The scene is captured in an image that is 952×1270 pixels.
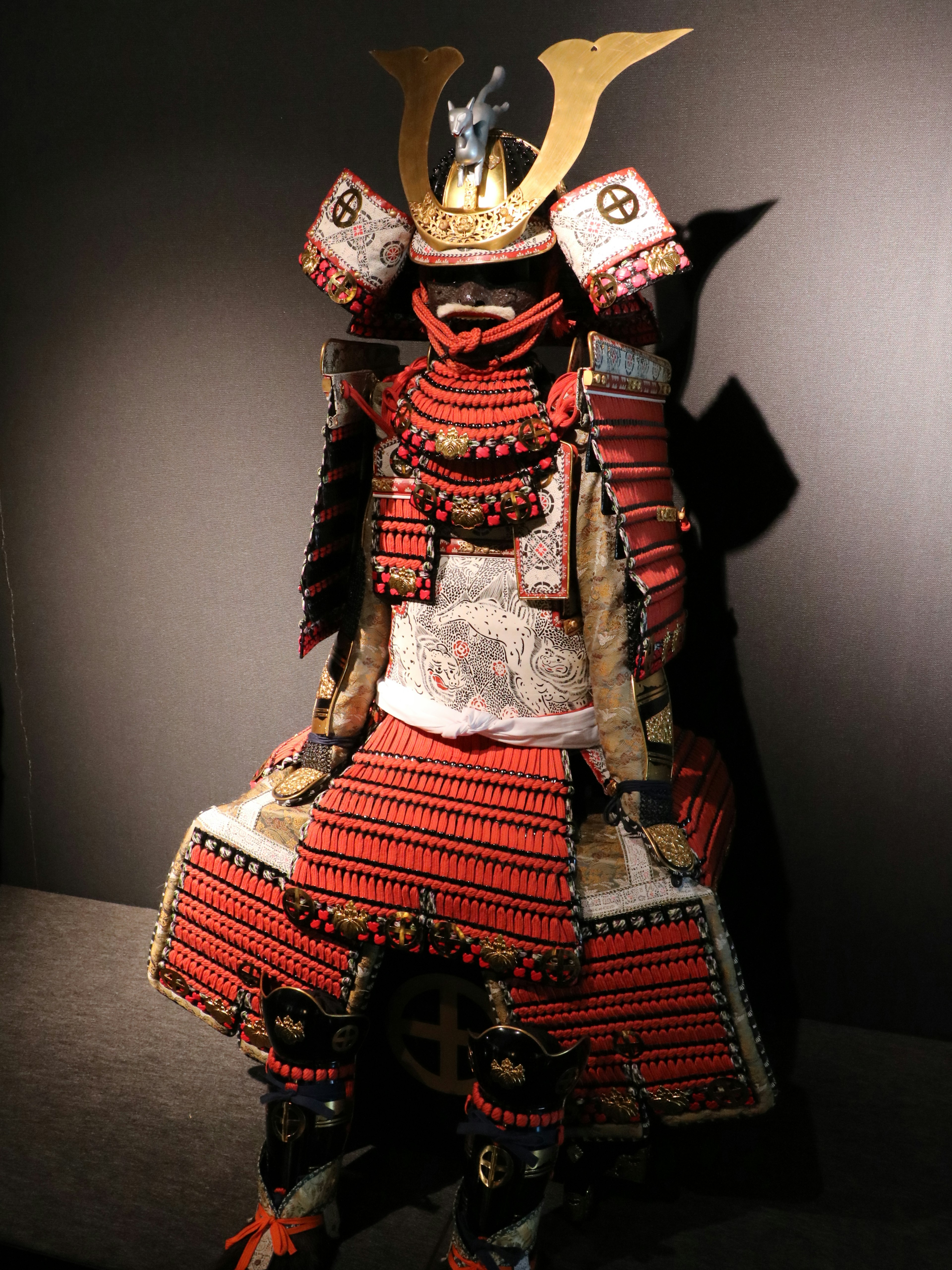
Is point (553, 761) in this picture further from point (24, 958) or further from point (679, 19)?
point (24, 958)

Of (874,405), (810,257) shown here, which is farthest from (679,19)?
(874,405)

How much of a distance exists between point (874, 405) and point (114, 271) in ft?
5.97

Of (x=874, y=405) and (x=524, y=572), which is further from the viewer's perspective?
(x=874, y=405)

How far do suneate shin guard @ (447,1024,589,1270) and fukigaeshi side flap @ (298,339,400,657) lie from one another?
2.79ft

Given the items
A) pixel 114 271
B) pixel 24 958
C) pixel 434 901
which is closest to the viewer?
pixel 434 901

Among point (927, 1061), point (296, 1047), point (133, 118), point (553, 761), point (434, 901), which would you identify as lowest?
point (927, 1061)

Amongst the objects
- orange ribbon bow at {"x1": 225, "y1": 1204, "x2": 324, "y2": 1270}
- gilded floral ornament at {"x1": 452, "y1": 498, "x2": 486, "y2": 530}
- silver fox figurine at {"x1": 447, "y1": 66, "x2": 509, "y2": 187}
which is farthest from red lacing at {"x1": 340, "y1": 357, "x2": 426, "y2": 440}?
orange ribbon bow at {"x1": 225, "y1": 1204, "x2": 324, "y2": 1270}

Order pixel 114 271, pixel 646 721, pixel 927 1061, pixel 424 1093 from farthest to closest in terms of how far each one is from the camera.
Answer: pixel 114 271
pixel 927 1061
pixel 424 1093
pixel 646 721

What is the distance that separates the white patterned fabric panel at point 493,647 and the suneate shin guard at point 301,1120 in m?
0.60

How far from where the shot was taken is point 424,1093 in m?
2.03

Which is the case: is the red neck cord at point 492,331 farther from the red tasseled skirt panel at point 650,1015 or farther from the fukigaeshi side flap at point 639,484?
the red tasseled skirt panel at point 650,1015

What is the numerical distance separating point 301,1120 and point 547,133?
1.73 meters

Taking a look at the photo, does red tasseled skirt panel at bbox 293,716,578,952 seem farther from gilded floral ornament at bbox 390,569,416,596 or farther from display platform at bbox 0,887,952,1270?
display platform at bbox 0,887,952,1270

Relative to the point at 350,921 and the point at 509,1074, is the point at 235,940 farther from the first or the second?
the point at 509,1074
